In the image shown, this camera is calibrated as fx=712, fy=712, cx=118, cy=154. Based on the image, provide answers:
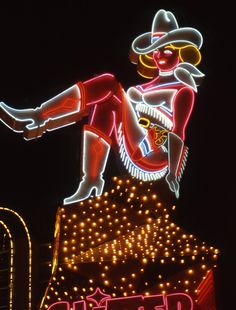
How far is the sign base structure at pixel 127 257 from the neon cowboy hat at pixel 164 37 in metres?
3.49

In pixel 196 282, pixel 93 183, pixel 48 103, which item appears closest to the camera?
pixel 196 282

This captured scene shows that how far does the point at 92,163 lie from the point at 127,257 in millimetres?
2028

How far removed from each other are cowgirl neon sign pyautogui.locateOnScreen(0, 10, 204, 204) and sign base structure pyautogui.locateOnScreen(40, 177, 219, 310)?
1.95ft

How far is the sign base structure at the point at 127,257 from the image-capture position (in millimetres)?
10109

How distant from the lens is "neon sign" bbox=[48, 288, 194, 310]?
9.80 meters

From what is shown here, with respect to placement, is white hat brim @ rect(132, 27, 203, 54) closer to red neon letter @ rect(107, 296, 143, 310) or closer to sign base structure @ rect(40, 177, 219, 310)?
sign base structure @ rect(40, 177, 219, 310)

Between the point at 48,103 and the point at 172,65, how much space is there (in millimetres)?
2490

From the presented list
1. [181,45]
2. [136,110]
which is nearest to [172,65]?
[181,45]

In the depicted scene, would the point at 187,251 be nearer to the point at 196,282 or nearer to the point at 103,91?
the point at 196,282

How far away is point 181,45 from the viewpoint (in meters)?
13.4

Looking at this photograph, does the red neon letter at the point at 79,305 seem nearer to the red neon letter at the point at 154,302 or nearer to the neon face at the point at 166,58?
the red neon letter at the point at 154,302

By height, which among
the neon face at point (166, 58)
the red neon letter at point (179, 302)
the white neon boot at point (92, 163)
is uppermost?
the neon face at point (166, 58)

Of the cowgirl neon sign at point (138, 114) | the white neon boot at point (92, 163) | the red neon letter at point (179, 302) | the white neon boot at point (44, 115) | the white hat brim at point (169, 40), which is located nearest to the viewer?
the red neon letter at point (179, 302)

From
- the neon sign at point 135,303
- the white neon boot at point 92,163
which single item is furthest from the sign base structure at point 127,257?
the white neon boot at point 92,163
